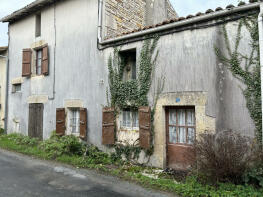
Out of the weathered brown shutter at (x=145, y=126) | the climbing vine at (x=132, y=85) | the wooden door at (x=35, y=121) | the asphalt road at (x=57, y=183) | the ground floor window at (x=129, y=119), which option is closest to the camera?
the asphalt road at (x=57, y=183)

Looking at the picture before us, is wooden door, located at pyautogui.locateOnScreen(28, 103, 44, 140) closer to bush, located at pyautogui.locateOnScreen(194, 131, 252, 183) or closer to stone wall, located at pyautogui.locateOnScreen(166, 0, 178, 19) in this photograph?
bush, located at pyautogui.locateOnScreen(194, 131, 252, 183)

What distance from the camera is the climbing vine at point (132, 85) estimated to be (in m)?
6.33

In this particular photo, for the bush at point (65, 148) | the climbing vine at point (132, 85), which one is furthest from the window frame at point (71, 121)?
the climbing vine at point (132, 85)

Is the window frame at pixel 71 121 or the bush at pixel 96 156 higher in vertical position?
the window frame at pixel 71 121

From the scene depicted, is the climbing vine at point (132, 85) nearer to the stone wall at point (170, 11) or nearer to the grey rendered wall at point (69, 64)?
the grey rendered wall at point (69, 64)

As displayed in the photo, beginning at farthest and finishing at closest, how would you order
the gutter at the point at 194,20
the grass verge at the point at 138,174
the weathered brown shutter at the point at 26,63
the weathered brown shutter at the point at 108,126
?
1. the weathered brown shutter at the point at 26,63
2. the weathered brown shutter at the point at 108,126
3. the gutter at the point at 194,20
4. the grass verge at the point at 138,174

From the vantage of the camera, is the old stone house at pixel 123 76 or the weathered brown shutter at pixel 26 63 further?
the weathered brown shutter at pixel 26 63

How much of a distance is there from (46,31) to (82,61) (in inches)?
122

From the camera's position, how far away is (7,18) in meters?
11.0

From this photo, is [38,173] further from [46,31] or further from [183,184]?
[46,31]

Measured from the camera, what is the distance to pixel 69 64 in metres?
8.67

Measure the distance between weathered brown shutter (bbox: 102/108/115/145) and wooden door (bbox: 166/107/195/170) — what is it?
1.92m

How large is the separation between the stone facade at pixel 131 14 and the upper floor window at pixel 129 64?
1170 mm

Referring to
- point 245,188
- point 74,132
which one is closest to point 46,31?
point 74,132
